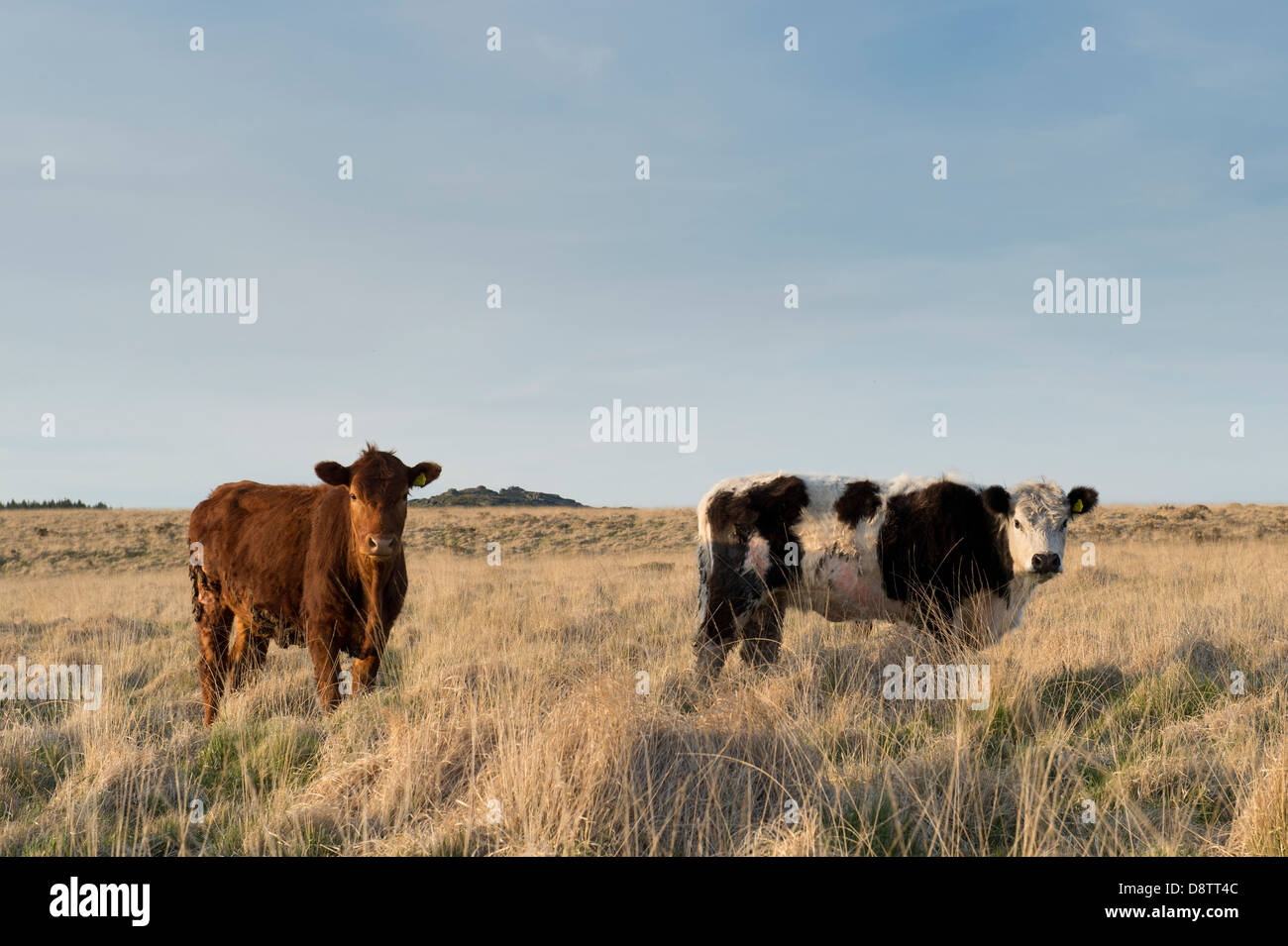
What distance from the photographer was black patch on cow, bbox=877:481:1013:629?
317 inches

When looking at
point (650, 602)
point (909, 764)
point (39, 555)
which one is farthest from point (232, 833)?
point (39, 555)

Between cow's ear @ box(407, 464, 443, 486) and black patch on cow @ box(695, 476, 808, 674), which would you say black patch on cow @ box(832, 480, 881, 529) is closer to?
black patch on cow @ box(695, 476, 808, 674)

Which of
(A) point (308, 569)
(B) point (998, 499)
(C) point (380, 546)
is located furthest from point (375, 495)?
(B) point (998, 499)

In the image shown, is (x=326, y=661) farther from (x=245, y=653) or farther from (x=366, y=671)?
(x=245, y=653)

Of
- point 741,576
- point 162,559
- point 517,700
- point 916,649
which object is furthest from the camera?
point 162,559

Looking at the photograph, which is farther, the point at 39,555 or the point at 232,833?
the point at 39,555

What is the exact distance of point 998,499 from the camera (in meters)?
8.06

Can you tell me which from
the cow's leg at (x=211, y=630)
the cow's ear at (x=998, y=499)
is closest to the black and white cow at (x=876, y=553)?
the cow's ear at (x=998, y=499)

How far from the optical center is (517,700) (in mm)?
5445

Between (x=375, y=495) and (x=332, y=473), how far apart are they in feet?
1.82

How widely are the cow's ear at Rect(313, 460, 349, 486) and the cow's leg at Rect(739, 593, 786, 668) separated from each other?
3989mm
